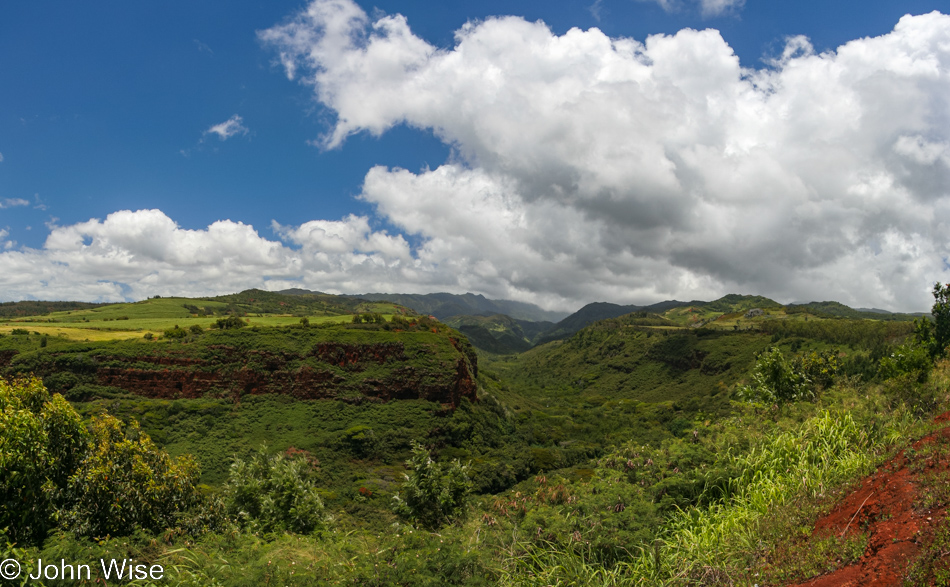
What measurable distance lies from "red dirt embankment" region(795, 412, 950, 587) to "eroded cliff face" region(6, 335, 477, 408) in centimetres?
6575

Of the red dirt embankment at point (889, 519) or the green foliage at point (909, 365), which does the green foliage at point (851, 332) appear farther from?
the red dirt embankment at point (889, 519)

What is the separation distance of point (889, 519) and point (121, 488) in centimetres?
1669

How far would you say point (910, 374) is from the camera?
13383 mm

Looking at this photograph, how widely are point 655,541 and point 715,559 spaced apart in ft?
3.12

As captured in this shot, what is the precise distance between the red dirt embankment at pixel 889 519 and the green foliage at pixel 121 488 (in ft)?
49.9

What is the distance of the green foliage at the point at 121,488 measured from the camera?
423 inches

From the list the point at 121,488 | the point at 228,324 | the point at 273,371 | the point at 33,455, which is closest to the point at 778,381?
the point at 121,488

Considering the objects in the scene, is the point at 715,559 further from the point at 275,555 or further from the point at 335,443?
the point at 335,443

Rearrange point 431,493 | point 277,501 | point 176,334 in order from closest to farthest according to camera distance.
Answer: point 277,501
point 431,493
point 176,334

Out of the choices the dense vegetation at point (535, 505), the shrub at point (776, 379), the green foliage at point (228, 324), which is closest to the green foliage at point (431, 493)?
the dense vegetation at point (535, 505)

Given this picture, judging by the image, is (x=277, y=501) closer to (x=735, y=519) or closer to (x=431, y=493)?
(x=431, y=493)

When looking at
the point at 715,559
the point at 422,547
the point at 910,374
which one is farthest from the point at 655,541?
the point at 910,374

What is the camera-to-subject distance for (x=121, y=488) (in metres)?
11.4

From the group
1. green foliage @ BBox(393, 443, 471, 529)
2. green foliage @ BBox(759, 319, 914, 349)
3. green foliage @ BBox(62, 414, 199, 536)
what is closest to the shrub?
green foliage @ BBox(393, 443, 471, 529)
